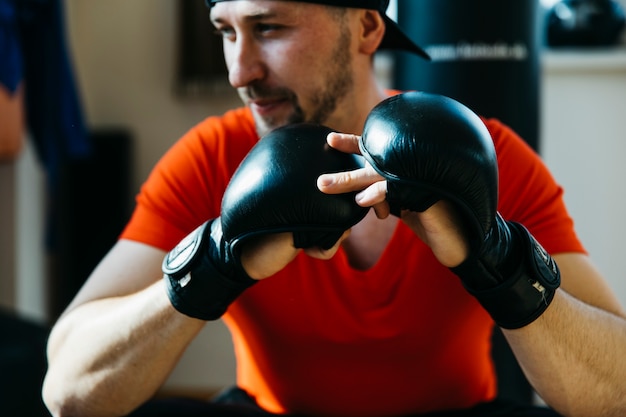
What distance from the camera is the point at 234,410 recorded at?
1265 mm

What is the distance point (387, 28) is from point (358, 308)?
1.60 feet

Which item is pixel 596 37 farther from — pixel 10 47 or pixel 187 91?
pixel 10 47

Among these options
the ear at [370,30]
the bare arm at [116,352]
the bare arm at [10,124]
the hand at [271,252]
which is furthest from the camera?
the bare arm at [10,124]

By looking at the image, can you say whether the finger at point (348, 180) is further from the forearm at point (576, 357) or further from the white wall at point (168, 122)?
the white wall at point (168, 122)

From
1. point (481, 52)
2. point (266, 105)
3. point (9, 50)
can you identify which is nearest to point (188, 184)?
point (266, 105)

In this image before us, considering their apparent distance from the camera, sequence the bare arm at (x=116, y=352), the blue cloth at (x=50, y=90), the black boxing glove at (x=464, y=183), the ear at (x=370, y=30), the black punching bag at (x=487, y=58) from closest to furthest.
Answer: the black boxing glove at (x=464, y=183) < the bare arm at (x=116, y=352) < the ear at (x=370, y=30) < the black punching bag at (x=487, y=58) < the blue cloth at (x=50, y=90)

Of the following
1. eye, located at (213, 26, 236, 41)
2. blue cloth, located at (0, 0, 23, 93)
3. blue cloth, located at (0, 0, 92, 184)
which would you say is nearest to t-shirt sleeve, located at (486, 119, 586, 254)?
eye, located at (213, 26, 236, 41)

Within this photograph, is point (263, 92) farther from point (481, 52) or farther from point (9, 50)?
point (9, 50)

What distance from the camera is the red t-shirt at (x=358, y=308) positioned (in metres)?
1.32

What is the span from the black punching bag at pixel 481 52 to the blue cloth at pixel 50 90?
118 centimetres

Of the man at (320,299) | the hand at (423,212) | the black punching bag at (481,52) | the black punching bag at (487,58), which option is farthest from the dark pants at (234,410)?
the black punching bag at (481,52)

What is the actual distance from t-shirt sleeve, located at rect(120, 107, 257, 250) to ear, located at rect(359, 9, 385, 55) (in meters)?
0.24

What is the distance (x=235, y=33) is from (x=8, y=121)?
1353mm

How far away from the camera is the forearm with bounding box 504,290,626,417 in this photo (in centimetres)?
108
